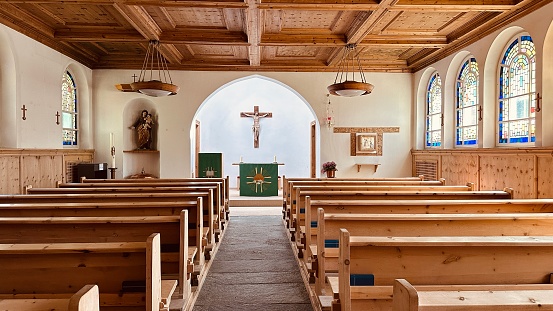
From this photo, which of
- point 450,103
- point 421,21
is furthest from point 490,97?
point 421,21

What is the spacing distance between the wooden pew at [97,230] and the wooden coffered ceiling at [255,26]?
3.30m

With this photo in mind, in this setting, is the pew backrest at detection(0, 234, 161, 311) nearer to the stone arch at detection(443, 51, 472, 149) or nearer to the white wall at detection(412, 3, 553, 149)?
the white wall at detection(412, 3, 553, 149)

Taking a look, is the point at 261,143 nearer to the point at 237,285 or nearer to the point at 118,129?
the point at 118,129

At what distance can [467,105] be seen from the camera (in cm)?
702

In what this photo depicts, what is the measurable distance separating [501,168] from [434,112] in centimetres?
306

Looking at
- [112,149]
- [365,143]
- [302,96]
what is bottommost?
[112,149]

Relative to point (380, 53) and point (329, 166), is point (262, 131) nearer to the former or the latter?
point (329, 166)

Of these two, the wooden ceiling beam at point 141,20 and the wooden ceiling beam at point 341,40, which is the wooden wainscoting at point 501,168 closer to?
the wooden ceiling beam at point 341,40

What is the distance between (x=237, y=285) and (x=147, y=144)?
6.26 meters

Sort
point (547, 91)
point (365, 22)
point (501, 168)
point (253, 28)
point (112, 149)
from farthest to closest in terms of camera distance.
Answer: point (112, 149), point (253, 28), point (365, 22), point (501, 168), point (547, 91)

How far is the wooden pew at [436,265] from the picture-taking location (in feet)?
5.85

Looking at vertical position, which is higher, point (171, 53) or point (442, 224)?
point (171, 53)

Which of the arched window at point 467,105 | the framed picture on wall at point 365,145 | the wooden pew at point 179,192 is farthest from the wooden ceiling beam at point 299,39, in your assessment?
the wooden pew at point 179,192

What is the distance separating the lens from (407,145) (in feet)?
29.4
